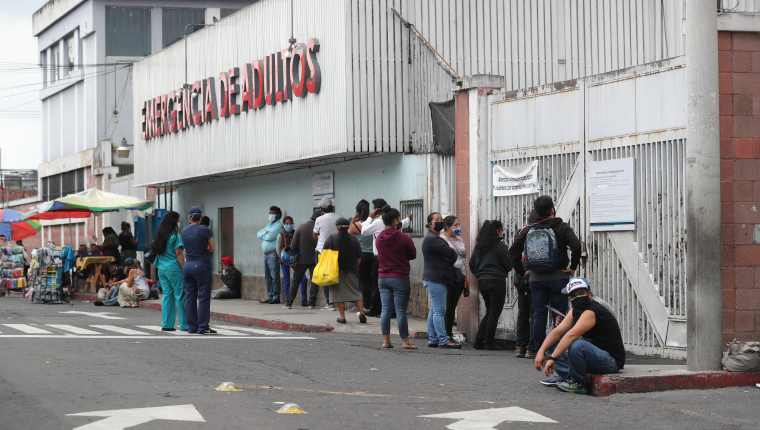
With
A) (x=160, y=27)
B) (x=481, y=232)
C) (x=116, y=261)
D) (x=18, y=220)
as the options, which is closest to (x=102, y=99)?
(x=160, y=27)

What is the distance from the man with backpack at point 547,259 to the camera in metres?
10.8

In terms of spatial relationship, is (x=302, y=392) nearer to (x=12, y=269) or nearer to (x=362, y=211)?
(x=362, y=211)

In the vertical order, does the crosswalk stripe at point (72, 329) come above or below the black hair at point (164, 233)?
below

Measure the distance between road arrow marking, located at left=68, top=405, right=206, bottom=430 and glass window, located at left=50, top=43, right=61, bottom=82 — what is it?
38.5 meters

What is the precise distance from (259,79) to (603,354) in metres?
13.4

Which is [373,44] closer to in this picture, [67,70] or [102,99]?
[102,99]

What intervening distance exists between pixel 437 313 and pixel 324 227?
16.5 ft

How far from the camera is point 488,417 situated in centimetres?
737

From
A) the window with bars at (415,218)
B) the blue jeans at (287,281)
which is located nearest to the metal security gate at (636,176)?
the window with bars at (415,218)

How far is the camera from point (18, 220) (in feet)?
95.8

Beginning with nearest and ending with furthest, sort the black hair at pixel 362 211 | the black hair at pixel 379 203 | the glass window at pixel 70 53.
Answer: the black hair at pixel 379 203, the black hair at pixel 362 211, the glass window at pixel 70 53

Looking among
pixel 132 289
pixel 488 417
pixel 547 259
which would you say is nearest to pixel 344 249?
pixel 547 259

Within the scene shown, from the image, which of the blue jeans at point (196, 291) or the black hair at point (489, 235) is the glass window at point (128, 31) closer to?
the blue jeans at point (196, 291)

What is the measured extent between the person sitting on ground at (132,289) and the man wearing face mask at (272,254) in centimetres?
302
